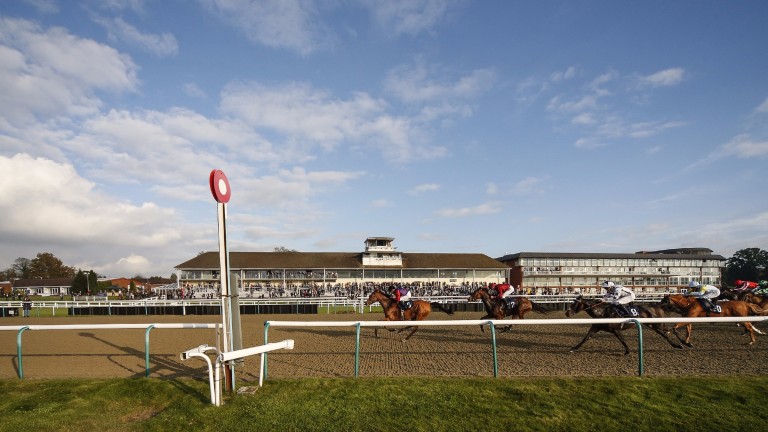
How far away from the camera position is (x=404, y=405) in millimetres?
4695

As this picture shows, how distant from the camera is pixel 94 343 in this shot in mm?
10875

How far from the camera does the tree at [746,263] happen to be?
256 ft

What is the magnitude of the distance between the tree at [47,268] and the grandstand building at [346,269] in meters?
55.7

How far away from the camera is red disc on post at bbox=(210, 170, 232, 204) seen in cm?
520

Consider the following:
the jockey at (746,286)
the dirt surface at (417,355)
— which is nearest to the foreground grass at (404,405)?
the dirt surface at (417,355)

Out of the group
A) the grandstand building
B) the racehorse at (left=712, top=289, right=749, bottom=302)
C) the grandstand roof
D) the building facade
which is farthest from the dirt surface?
the building facade

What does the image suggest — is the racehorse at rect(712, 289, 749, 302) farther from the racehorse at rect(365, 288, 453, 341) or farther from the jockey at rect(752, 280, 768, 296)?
the racehorse at rect(365, 288, 453, 341)

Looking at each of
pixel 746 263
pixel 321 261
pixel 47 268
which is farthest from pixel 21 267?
pixel 746 263

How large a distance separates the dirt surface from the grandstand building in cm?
2813

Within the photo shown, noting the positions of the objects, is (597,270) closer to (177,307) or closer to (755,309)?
(755,309)

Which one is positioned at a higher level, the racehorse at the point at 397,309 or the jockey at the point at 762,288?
the racehorse at the point at 397,309

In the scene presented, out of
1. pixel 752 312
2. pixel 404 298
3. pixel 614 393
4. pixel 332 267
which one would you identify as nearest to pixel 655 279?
pixel 332 267

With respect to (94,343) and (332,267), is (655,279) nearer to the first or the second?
(332,267)

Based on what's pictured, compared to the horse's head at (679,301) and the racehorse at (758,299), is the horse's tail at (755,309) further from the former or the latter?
the horse's head at (679,301)
